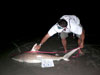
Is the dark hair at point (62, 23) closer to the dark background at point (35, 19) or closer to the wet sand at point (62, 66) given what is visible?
the wet sand at point (62, 66)

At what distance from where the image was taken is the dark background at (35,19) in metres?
6.19

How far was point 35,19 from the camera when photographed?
29.2 ft

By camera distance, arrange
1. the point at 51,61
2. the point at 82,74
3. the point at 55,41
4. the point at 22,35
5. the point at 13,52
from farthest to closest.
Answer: the point at 22,35
the point at 55,41
the point at 13,52
the point at 51,61
the point at 82,74

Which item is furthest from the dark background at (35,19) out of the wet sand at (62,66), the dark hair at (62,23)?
the dark hair at (62,23)

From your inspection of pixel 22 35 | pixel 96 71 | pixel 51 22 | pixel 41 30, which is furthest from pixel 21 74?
pixel 51 22

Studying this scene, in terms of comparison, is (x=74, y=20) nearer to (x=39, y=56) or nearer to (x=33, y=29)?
(x=39, y=56)

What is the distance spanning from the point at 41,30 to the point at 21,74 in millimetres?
3515

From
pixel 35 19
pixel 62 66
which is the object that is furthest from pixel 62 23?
pixel 35 19

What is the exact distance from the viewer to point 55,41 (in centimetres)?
566

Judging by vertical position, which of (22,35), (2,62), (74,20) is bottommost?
(2,62)

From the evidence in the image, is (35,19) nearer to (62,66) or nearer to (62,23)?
(62,66)

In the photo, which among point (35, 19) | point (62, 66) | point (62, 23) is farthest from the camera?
point (35, 19)

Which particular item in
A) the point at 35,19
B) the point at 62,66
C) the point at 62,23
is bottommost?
the point at 62,66

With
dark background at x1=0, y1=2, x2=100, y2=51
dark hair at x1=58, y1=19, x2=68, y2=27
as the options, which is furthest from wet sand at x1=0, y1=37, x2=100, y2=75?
dark hair at x1=58, y1=19, x2=68, y2=27
